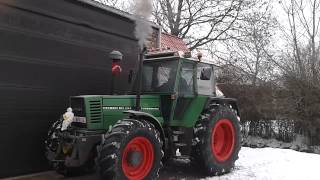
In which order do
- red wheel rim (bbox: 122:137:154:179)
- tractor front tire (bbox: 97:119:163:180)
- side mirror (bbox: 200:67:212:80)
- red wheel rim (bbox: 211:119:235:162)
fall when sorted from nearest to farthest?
tractor front tire (bbox: 97:119:163:180) → red wheel rim (bbox: 122:137:154:179) → side mirror (bbox: 200:67:212:80) → red wheel rim (bbox: 211:119:235:162)

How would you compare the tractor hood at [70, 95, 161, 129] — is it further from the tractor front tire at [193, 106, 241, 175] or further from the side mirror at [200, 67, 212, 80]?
the side mirror at [200, 67, 212, 80]

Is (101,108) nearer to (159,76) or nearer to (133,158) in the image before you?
(133,158)

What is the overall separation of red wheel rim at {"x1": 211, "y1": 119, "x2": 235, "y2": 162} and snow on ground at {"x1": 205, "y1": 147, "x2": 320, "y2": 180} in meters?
0.39

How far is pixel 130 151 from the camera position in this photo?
6332 millimetres

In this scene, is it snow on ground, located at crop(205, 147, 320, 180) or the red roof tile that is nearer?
snow on ground, located at crop(205, 147, 320, 180)

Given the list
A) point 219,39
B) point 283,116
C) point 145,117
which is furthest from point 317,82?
point 145,117

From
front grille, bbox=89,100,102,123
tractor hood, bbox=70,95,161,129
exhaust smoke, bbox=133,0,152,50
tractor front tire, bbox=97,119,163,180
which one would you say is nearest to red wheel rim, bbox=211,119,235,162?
tractor hood, bbox=70,95,161,129

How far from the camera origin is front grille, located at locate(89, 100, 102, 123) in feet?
22.4

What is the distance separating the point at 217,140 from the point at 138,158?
2.62 m

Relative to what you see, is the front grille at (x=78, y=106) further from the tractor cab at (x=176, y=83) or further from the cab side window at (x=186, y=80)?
the cab side window at (x=186, y=80)

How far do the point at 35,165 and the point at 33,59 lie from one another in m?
1.92

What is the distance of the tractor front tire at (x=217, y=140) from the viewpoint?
7727mm

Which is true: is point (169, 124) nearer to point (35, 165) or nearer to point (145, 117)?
point (145, 117)

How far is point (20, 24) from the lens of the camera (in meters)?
7.32
